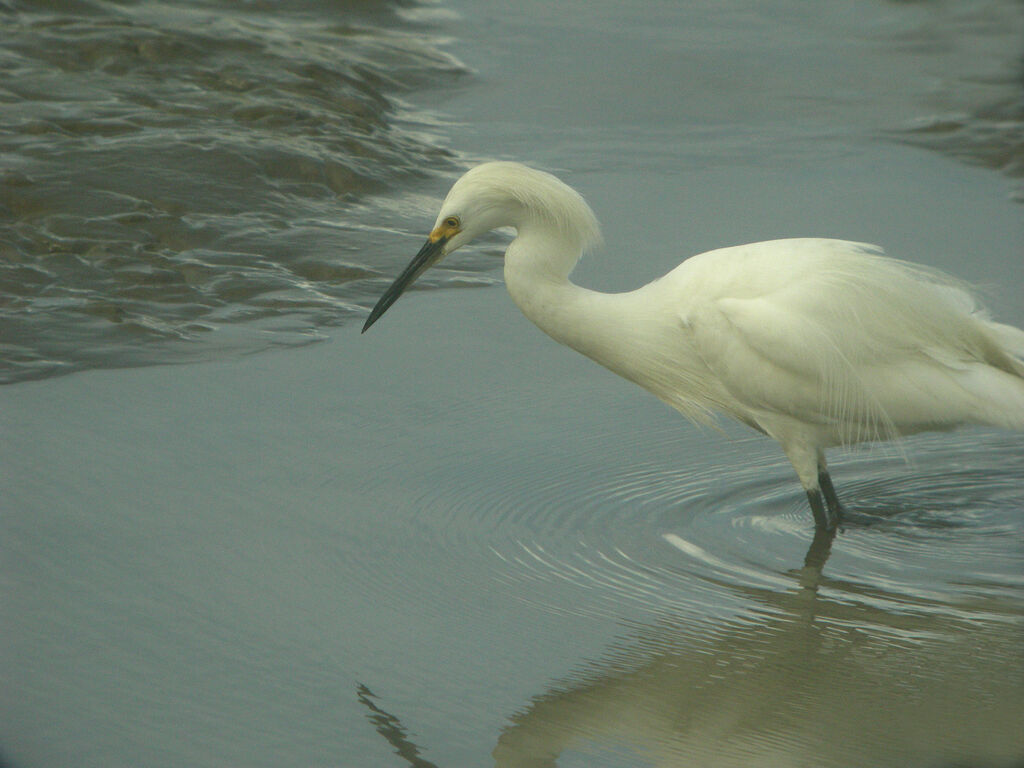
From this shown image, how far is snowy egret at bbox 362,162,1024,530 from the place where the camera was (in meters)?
3.52

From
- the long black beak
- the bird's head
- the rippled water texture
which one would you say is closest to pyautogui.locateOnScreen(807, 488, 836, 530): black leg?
the bird's head

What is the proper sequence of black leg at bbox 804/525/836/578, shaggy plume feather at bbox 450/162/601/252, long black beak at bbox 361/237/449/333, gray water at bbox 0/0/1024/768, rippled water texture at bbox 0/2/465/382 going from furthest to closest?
rippled water texture at bbox 0/2/465/382 < long black beak at bbox 361/237/449/333 < shaggy plume feather at bbox 450/162/601/252 < black leg at bbox 804/525/836/578 < gray water at bbox 0/0/1024/768

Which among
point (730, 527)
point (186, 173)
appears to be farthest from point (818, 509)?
point (186, 173)

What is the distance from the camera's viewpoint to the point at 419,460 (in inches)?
154

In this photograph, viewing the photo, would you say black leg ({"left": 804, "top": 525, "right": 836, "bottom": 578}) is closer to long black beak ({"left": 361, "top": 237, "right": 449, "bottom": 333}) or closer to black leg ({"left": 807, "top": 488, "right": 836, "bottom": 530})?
black leg ({"left": 807, "top": 488, "right": 836, "bottom": 530})

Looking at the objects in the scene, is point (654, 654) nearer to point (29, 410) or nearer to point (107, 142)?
point (29, 410)

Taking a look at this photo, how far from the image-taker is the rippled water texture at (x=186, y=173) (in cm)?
480

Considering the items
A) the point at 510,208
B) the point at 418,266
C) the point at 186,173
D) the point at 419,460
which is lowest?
the point at 419,460

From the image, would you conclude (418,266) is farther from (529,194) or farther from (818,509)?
(818,509)

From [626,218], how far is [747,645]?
305cm

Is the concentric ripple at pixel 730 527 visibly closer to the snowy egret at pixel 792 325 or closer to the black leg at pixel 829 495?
the black leg at pixel 829 495

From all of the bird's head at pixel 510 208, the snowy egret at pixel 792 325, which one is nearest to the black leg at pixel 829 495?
the snowy egret at pixel 792 325

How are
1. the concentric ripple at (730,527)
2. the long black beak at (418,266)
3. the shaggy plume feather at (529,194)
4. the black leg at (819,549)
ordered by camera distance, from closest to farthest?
the concentric ripple at (730,527), the black leg at (819,549), the shaggy plume feather at (529,194), the long black beak at (418,266)

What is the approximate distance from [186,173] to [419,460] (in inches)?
95.4
